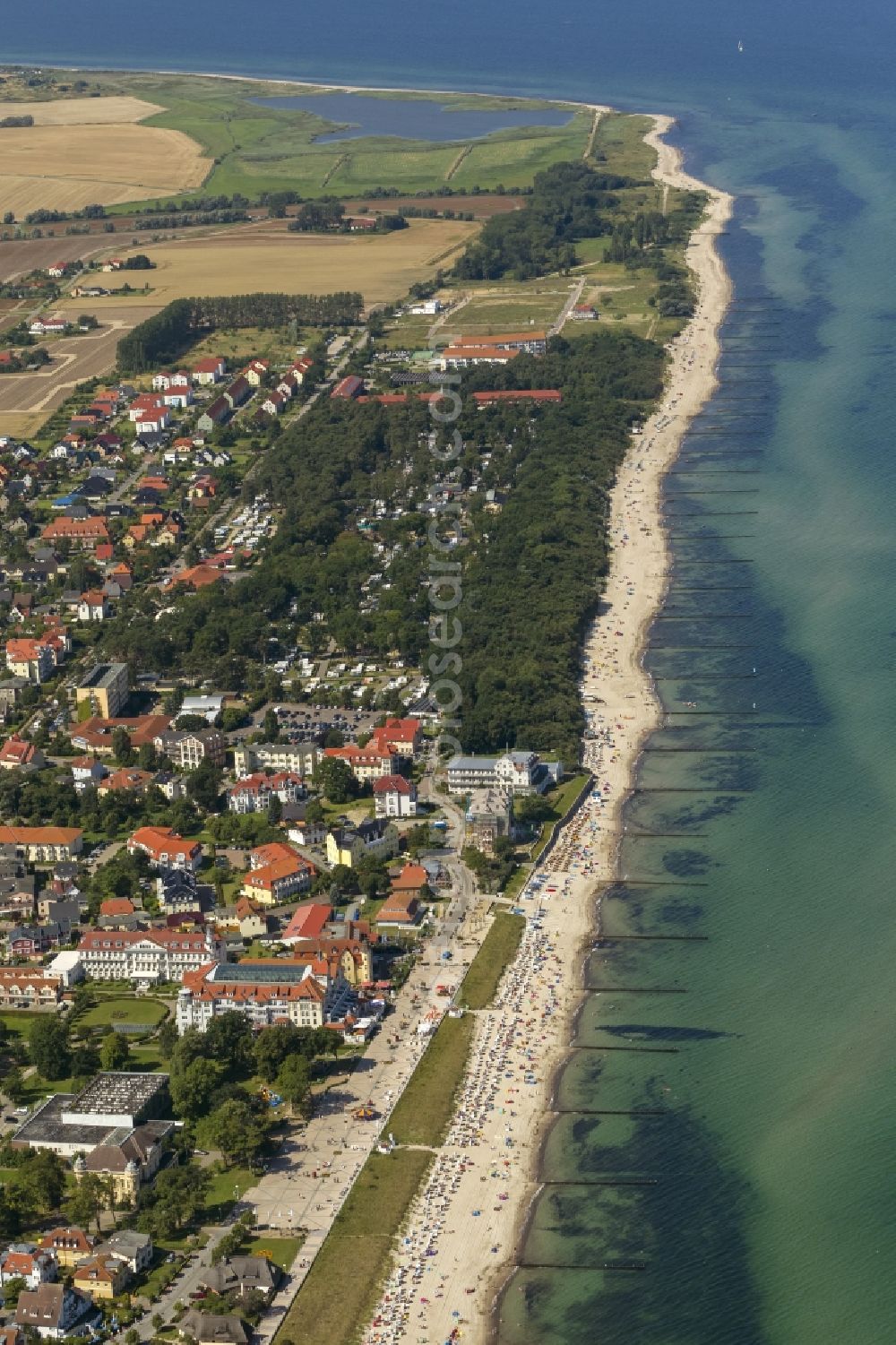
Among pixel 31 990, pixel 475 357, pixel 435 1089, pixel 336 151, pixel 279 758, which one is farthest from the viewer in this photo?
pixel 336 151

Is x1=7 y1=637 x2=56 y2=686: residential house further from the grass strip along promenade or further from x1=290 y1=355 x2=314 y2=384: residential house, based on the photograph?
x1=290 y1=355 x2=314 y2=384: residential house

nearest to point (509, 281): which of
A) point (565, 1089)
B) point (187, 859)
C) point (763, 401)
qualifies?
point (763, 401)

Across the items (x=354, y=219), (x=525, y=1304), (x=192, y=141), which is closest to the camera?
(x=525, y=1304)

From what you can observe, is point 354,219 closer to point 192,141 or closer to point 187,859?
point 192,141

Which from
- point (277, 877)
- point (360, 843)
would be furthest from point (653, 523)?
point (277, 877)

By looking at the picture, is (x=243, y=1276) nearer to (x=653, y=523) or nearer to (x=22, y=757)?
(x=22, y=757)

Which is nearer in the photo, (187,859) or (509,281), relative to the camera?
(187,859)
